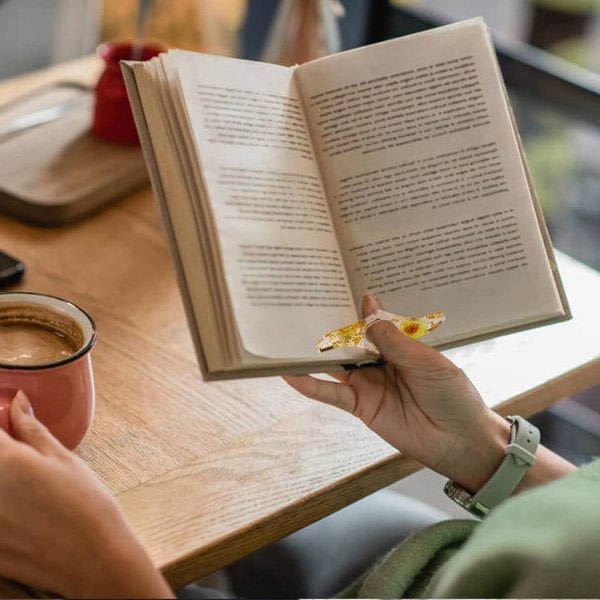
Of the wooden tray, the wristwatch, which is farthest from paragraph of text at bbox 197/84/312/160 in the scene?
the wooden tray

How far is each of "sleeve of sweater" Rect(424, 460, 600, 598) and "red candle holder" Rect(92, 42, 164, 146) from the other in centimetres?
80

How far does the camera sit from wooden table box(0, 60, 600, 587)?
789 millimetres

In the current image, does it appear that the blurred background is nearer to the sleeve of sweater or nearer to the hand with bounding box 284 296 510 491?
the hand with bounding box 284 296 510 491

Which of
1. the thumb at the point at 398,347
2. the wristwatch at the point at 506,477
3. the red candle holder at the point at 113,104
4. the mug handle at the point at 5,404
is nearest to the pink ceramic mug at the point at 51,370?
the mug handle at the point at 5,404

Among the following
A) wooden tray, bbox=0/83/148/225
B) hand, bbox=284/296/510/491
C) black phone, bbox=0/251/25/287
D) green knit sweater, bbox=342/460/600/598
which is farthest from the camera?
wooden tray, bbox=0/83/148/225

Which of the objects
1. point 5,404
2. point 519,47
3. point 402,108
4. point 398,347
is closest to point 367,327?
point 398,347

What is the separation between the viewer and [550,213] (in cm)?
242

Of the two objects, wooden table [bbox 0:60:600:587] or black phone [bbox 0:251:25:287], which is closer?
wooden table [bbox 0:60:600:587]

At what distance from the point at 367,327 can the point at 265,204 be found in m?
0.13

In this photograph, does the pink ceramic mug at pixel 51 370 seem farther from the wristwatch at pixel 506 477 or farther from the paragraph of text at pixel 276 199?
the wristwatch at pixel 506 477

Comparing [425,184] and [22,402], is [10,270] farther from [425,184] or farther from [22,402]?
[425,184]

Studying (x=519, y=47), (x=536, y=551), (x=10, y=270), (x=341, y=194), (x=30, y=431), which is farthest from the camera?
(x=519, y=47)

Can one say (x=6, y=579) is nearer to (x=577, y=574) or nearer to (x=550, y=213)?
(x=577, y=574)

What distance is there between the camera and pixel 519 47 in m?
1.91
